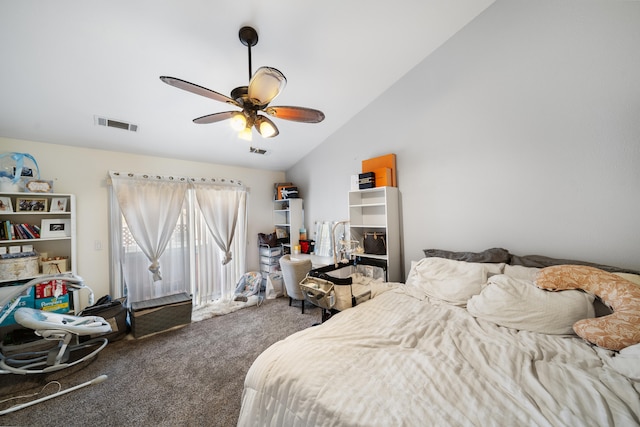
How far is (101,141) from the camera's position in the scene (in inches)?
107

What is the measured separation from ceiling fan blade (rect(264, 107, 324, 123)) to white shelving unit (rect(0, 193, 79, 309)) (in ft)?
8.82

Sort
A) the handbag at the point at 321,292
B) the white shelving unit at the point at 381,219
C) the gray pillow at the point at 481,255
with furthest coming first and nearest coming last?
the white shelving unit at the point at 381,219 → the gray pillow at the point at 481,255 → the handbag at the point at 321,292

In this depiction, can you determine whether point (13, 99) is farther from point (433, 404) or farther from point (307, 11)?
point (433, 404)

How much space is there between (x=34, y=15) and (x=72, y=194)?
74.3 inches

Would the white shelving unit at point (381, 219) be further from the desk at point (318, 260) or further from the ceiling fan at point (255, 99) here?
the ceiling fan at point (255, 99)

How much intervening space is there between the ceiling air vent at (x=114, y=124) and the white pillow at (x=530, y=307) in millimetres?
3919

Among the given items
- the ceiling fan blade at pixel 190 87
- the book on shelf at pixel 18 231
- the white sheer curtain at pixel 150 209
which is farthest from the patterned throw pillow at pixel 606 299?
the book on shelf at pixel 18 231

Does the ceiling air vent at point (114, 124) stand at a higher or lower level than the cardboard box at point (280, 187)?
higher

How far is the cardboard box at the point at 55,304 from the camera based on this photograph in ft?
7.59

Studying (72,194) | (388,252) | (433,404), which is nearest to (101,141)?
(72,194)

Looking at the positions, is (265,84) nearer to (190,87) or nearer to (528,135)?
(190,87)

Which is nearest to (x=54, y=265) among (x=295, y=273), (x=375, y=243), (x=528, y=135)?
(x=295, y=273)

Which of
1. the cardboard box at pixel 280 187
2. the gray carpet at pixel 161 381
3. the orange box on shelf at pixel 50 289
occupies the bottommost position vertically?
the gray carpet at pixel 161 381

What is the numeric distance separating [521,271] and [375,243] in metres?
1.39
